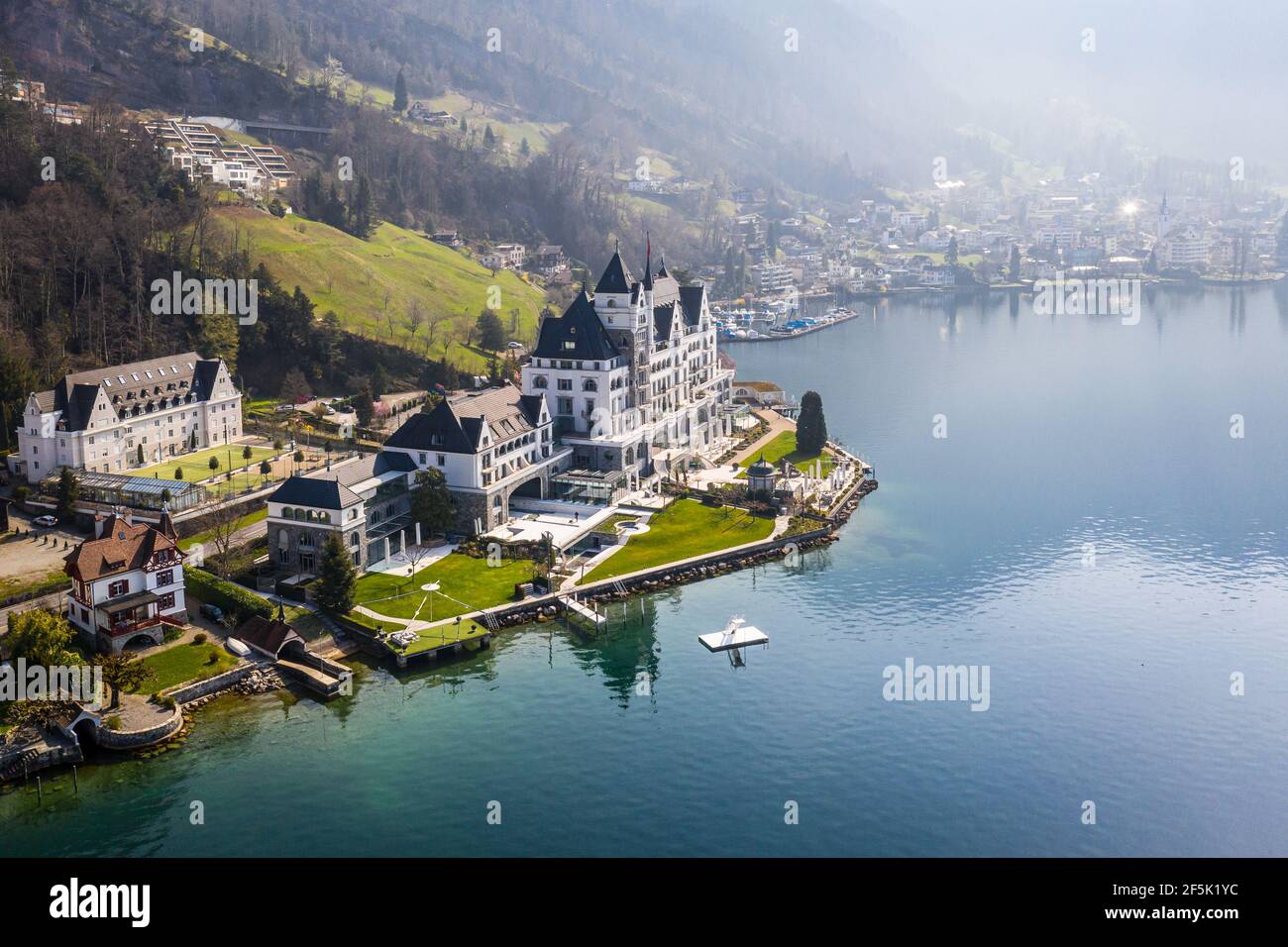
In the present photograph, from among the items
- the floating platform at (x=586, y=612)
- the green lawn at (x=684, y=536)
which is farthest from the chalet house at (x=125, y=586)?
the green lawn at (x=684, y=536)

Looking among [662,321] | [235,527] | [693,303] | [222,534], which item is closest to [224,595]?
[222,534]

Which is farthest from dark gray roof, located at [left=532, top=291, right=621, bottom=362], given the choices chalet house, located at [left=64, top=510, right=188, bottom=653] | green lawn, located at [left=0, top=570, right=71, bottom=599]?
green lawn, located at [left=0, top=570, right=71, bottom=599]

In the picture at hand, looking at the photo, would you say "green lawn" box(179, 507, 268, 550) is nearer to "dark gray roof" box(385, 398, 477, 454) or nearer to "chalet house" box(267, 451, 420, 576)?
"chalet house" box(267, 451, 420, 576)

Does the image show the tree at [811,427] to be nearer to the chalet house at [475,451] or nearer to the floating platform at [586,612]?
the chalet house at [475,451]

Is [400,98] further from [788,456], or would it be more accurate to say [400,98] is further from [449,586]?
[449,586]

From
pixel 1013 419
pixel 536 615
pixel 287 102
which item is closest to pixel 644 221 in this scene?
pixel 287 102

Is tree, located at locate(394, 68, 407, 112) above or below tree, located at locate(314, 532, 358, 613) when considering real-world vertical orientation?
above
